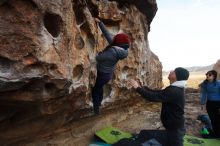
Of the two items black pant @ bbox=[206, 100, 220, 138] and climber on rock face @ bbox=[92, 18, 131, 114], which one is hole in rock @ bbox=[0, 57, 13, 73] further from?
black pant @ bbox=[206, 100, 220, 138]

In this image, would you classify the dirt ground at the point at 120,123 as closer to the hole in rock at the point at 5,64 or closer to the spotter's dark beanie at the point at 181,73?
the hole in rock at the point at 5,64

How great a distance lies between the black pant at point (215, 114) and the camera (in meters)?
10.8

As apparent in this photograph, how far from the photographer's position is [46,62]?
585 centimetres

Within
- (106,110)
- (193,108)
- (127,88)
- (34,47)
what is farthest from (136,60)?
(34,47)

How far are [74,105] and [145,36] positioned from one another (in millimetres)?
7191

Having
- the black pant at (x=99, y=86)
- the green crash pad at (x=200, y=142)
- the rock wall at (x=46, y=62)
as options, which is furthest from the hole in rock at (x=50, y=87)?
the green crash pad at (x=200, y=142)

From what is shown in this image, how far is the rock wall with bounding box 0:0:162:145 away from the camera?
5508mm

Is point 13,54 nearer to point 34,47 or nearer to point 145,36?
point 34,47

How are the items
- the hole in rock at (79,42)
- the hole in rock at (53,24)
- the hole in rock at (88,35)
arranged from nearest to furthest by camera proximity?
the hole in rock at (53,24), the hole in rock at (79,42), the hole in rock at (88,35)

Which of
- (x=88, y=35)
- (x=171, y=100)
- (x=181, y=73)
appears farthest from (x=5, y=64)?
(x=181, y=73)

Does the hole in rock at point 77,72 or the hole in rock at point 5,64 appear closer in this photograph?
the hole in rock at point 5,64

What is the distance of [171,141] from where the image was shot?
767 cm

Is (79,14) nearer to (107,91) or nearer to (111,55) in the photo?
(111,55)

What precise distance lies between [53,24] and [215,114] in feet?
23.4
